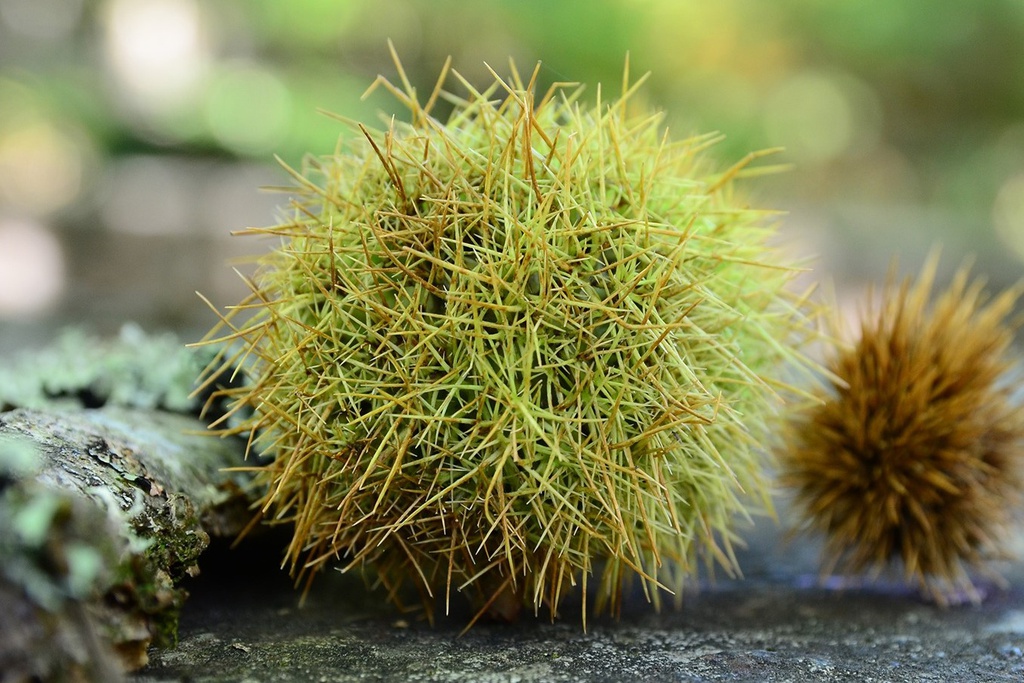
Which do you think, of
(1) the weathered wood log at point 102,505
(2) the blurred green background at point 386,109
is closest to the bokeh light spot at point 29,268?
(2) the blurred green background at point 386,109

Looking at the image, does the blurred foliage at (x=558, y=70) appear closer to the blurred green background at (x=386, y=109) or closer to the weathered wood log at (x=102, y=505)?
the blurred green background at (x=386, y=109)

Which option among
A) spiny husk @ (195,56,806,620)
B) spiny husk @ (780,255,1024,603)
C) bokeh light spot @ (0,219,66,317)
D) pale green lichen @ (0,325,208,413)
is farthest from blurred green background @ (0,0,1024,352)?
spiny husk @ (195,56,806,620)

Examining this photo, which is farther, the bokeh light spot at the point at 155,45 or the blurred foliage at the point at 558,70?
the bokeh light spot at the point at 155,45

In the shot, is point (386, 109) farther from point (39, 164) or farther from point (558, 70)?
point (39, 164)

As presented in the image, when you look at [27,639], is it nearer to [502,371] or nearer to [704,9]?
[502,371]

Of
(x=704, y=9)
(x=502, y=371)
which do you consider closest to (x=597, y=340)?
(x=502, y=371)

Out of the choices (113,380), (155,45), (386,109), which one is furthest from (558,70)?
(113,380)

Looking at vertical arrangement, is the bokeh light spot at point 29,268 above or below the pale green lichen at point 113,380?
above
